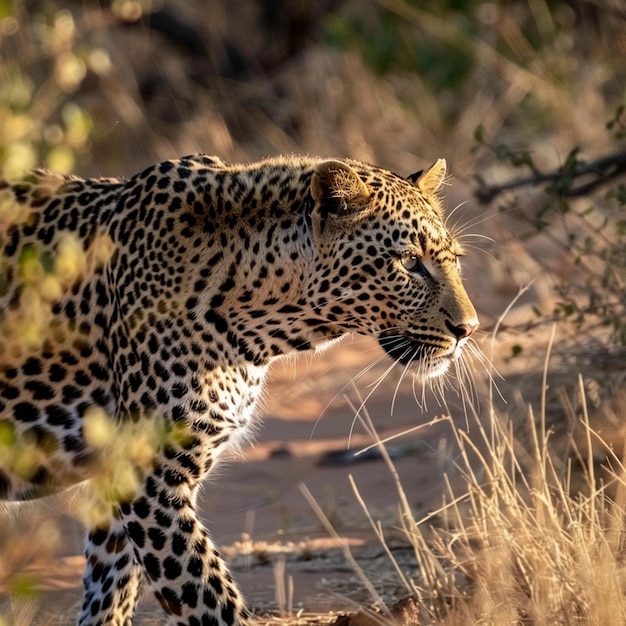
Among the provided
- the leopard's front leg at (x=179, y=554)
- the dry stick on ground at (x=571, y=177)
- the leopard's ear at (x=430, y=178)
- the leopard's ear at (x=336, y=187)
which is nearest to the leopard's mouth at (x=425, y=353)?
the leopard's ear at (x=336, y=187)

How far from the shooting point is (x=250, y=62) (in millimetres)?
15695

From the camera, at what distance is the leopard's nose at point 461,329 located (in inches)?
215

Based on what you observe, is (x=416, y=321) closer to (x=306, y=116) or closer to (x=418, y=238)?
(x=418, y=238)

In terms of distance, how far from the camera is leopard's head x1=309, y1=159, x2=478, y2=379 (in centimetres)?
549

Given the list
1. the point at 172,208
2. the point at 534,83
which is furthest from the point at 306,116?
the point at 172,208

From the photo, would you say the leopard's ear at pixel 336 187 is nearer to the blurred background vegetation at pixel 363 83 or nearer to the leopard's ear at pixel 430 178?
the leopard's ear at pixel 430 178

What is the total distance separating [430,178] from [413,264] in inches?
26.5

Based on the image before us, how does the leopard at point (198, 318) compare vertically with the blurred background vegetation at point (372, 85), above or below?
above

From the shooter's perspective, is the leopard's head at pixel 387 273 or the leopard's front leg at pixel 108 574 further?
the leopard's front leg at pixel 108 574

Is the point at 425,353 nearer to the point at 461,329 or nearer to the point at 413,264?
the point at 461,329

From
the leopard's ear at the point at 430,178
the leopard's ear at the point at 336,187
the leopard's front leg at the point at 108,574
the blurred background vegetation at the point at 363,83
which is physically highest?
the leopard's ear at the point at 336,187

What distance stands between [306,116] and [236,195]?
9.17m

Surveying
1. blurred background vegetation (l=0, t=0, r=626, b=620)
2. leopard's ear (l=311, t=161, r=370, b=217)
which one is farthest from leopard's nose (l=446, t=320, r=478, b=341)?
blurred background vegetation (l=0, t=0, r=626, b=620)

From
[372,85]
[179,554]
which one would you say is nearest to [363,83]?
[372,85]
